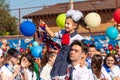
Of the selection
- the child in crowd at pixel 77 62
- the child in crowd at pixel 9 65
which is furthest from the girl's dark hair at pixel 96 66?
the child in crowd at pixel 77 62

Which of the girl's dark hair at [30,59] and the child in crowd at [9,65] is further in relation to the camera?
the child in crowd at [9,65]

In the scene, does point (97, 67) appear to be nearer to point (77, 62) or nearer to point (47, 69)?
point (47, 69)

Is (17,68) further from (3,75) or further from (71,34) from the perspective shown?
(71,34)

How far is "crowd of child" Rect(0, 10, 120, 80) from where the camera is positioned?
5.55m

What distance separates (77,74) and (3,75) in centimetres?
285

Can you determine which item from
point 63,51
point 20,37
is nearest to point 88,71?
point 63,51

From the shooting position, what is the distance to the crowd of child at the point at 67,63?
5551mm

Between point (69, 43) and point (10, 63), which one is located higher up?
point (69, 43)

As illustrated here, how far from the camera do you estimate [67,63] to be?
5.83m

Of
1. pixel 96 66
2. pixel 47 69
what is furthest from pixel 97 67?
pixel 47 69

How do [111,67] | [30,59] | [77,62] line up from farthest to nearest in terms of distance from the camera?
[111,67], [30,59], [77,62]

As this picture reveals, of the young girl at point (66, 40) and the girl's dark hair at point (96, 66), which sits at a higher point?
the young girl at point (66, 40)

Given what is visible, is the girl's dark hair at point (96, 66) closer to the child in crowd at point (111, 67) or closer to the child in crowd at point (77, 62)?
the child in crowd at point (111, 67)

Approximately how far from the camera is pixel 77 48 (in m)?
5.50
